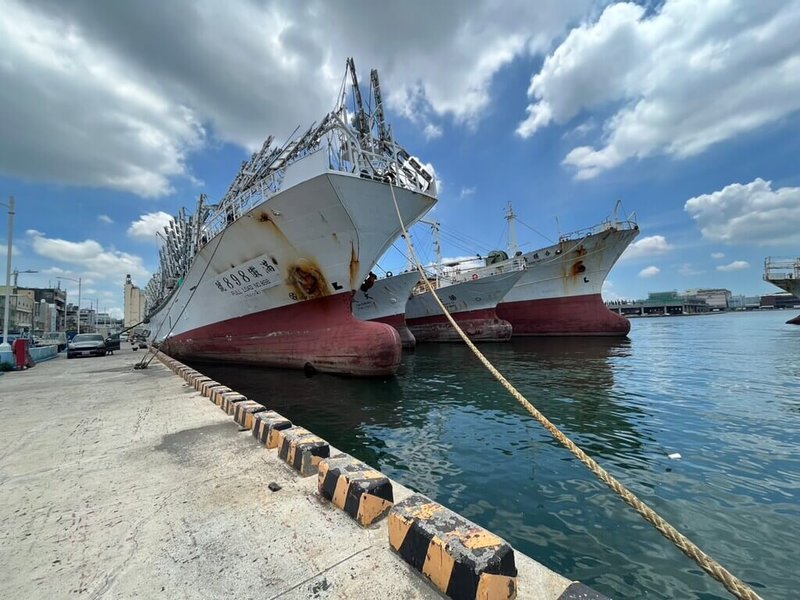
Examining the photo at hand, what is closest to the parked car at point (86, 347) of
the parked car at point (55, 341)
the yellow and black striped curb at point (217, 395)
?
the parked car at point (55, 341)

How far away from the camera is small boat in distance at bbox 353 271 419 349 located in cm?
2262

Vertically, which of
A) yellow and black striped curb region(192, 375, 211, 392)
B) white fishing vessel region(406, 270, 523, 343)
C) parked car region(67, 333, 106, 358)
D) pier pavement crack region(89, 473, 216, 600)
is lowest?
pier pavement crack region(89, 473, 216, 600)

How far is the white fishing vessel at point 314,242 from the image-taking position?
11484 mm

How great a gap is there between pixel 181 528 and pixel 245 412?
8.97ft

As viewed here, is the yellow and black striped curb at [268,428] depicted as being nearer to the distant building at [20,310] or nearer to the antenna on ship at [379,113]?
the antenna on ship at [379,113]

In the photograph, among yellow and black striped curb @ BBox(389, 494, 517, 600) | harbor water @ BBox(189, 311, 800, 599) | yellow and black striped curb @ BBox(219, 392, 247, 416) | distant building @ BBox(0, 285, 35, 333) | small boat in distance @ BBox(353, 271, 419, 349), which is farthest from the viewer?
distant building @ BBox(0, 285, 35, 333)

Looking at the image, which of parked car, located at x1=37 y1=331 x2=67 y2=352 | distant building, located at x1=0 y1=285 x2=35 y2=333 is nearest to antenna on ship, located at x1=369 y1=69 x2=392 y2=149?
parked car, located at x1=37 y1=331 x2=67 y2=352

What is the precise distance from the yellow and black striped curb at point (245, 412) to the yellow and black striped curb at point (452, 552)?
347cm

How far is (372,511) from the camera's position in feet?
A: 8.80

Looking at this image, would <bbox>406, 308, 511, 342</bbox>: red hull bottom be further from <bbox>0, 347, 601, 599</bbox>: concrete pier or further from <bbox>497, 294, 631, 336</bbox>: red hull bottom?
<bbox>0, 347, 601, 599</bbox>: concrete pier

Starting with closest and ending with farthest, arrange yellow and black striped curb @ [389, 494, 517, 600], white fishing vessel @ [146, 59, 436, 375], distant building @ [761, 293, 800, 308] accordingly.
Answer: yellow and black striped curb @ [389, 494, 517, 600] < white fishing vessel @ [146, 59, 436, 375] < distant building @ [761, 293, 800, 308]

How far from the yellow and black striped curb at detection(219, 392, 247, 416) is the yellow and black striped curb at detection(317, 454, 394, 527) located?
3.47 metres

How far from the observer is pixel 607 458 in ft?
17.1

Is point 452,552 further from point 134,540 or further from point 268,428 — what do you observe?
point 268,428
